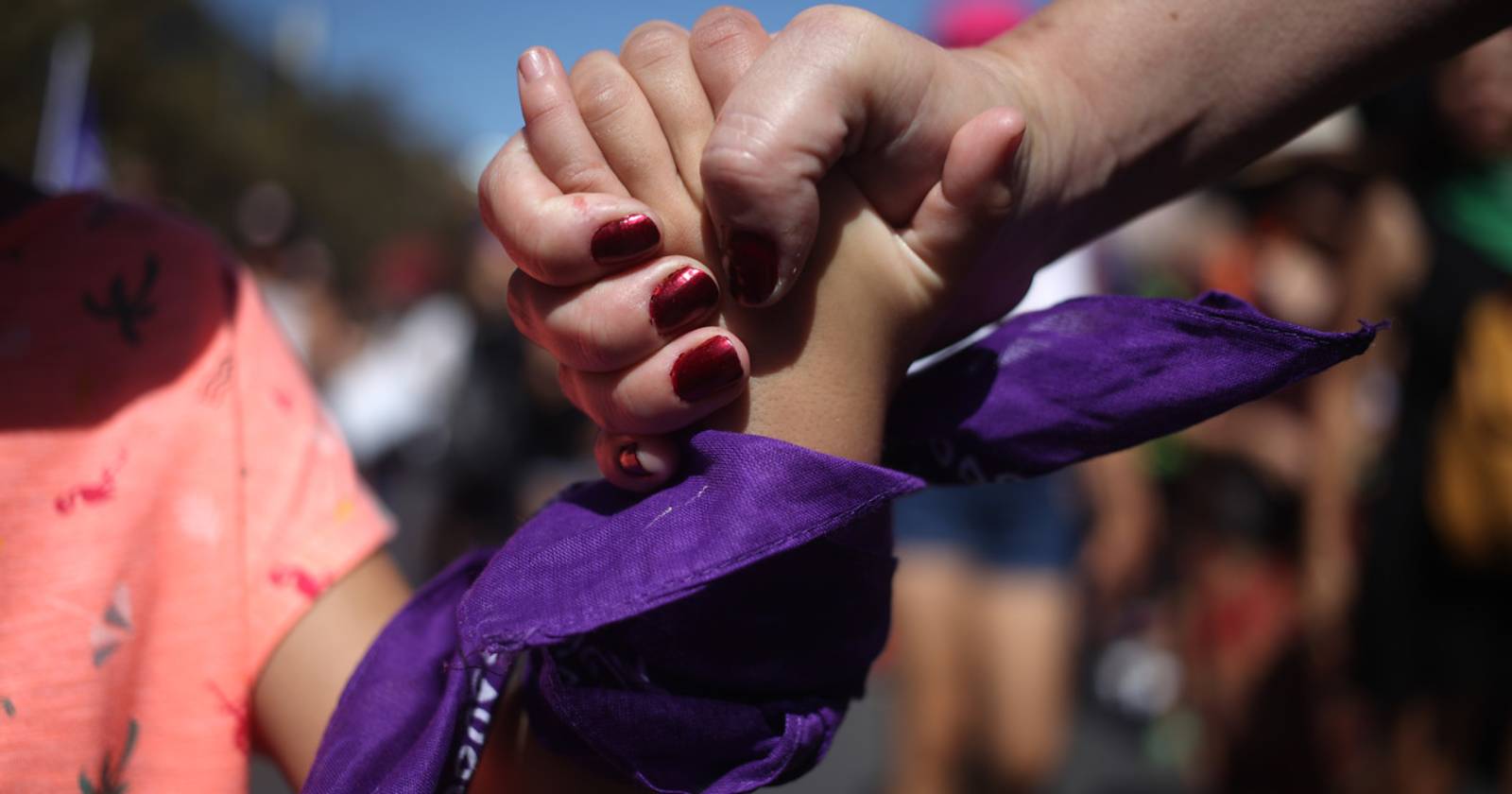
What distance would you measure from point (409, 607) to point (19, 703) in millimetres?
263

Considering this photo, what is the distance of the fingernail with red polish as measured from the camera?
717mm

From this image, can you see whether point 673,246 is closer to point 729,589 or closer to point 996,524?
point 729,589

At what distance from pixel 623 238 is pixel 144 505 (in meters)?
0.47

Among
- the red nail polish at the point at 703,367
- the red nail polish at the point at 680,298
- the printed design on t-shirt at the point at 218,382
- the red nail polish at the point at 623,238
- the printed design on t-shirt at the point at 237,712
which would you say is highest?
the red nail polish at the point at 623,238

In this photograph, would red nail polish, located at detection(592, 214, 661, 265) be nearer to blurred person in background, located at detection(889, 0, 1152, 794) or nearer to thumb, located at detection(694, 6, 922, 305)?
thumb, located at detection(694, 6, 922, 305)

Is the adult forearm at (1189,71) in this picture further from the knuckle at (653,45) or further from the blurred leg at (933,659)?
the blurred leg at (933,659)

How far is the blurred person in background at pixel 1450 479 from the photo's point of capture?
2123 mm

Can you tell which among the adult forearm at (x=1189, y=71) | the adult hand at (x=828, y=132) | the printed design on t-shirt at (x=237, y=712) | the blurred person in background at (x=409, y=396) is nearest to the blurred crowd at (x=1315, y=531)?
the adult forearm at (x=1189, y=71)

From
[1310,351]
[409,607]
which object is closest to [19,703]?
[409,607]

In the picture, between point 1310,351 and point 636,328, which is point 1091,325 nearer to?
point 1310,351

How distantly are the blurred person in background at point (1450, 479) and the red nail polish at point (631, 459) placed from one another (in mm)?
2062

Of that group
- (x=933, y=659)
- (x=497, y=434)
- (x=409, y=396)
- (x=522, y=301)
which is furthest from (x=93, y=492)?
(x=409, y=396)

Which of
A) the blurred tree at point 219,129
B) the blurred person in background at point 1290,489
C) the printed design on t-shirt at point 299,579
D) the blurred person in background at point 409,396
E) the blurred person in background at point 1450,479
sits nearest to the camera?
the printed design on t-shirt at point 299,579

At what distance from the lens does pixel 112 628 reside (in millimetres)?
768
